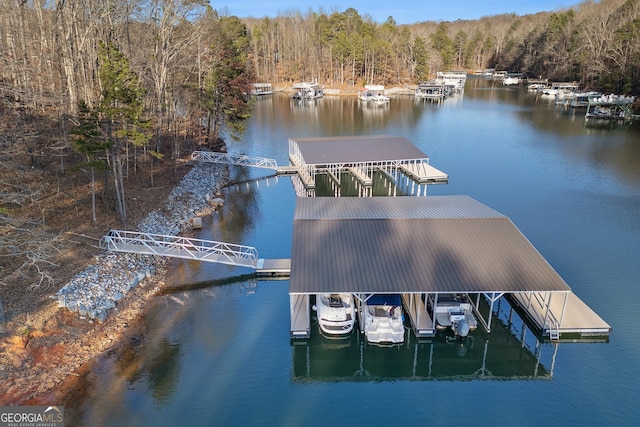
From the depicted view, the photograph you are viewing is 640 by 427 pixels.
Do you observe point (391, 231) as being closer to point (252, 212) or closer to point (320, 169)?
point (252, 212)

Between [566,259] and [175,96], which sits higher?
[175,96]

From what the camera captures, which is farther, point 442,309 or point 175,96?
point 175,96

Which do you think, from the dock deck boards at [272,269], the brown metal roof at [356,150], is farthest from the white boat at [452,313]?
the brown metal roof at [356,150]

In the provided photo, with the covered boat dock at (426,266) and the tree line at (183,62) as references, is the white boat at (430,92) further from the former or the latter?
the covered boat dock at (426,266)

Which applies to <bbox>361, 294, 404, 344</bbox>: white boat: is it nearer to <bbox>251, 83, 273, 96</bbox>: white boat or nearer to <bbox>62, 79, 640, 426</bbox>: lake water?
<bbox>62, 79, 640, 426</bbox>: lake water

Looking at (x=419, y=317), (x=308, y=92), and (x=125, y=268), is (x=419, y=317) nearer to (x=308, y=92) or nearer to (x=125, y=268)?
(x=125, y=268)

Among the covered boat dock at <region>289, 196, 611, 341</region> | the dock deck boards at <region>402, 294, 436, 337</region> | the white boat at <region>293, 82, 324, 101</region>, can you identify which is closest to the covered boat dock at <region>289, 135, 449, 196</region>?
the covered boat dock at <region>289, 196, 611, 341</region>

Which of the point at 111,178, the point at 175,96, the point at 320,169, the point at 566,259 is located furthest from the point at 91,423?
the point at 175,96

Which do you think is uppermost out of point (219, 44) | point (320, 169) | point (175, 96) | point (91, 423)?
point (219, 44)
